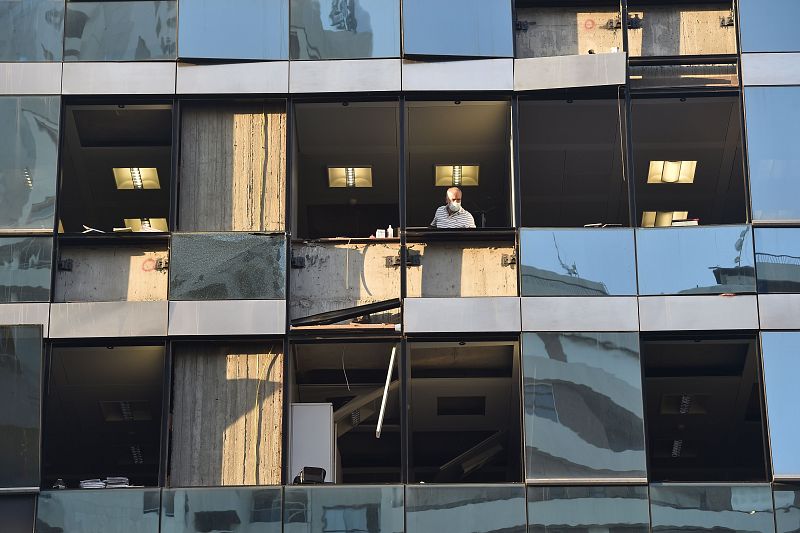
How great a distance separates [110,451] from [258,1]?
11543mm

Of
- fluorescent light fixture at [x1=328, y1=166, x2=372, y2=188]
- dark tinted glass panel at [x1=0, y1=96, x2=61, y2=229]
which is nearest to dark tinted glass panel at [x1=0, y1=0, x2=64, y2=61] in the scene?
dark tinted glass panel at [x1=0, y1=96, x2=61, y2=229]

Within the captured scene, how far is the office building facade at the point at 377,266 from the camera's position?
2028cm

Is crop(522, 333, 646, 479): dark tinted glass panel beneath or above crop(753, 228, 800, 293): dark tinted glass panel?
beneath

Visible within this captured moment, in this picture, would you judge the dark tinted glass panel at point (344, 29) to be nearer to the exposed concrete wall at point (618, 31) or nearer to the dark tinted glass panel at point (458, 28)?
the dark tinted glass panel at point (458, 28)

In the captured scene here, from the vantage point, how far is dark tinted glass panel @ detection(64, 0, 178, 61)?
74.1ft

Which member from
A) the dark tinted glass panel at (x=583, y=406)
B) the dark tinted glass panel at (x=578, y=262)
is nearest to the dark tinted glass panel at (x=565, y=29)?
the dark tinted glass panel at (x=578, y=262)

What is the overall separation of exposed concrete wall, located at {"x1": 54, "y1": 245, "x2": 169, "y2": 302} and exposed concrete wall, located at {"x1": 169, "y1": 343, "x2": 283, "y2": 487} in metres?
1.24

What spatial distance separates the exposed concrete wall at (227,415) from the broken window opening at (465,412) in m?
2.67

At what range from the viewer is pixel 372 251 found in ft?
72.1

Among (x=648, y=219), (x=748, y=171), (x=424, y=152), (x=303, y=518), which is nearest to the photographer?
(x=303, y=518)

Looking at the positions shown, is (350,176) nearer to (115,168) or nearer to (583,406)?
(115,168)

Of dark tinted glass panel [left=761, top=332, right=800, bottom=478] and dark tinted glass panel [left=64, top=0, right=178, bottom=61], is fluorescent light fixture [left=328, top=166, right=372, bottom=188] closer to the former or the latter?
dark tinted glass panel [left=64, top=0, right=178, bottom=61]

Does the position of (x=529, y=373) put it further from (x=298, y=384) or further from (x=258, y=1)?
(x=258, y=1)

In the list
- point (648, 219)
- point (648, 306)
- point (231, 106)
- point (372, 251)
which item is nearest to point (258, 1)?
point (231, 106)
